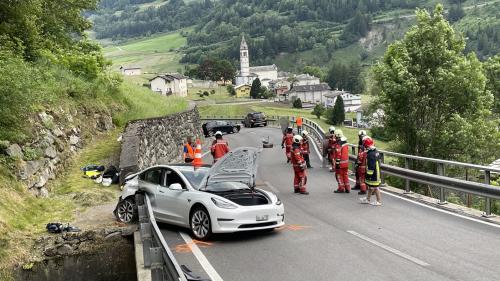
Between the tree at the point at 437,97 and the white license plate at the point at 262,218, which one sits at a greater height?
the tree at the point at 437,97

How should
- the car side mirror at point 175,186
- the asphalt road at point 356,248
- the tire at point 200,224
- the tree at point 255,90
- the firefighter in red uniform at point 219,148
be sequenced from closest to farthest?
the asphalt road at point 356,248 → the tire at point 200,224 → the car side mirror at point 175,186 → the firefighter in red uniform at point 219,148 → the tree at point 255,90

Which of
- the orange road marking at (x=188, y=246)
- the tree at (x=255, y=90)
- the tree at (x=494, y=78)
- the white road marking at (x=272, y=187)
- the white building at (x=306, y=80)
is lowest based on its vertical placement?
the white road marking at (x=272, y=187)

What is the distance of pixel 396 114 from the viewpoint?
33.6m

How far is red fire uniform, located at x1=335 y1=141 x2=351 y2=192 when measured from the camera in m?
15.8

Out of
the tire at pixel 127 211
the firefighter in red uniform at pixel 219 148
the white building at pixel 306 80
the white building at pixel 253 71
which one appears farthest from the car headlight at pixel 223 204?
the white building at pixel 253 71

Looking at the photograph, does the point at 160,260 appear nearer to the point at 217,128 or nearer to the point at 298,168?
the point at 298,168

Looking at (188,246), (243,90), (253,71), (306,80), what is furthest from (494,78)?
(253,71)

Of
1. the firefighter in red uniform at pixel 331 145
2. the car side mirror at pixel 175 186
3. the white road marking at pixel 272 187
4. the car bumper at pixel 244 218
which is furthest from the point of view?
the firefighter in red uniform at pixel 331 145

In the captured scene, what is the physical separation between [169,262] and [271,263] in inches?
121

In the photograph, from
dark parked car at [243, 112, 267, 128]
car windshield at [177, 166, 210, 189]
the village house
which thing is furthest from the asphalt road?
the village house

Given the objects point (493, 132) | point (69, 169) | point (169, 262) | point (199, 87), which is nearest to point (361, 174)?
point (69, 169)

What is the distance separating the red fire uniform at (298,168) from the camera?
15.8 meters

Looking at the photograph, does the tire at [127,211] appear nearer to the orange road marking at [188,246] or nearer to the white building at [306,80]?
the orange road marking at [188,246]

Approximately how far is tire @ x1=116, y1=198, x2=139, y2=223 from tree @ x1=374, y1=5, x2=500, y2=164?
76.3 ft
